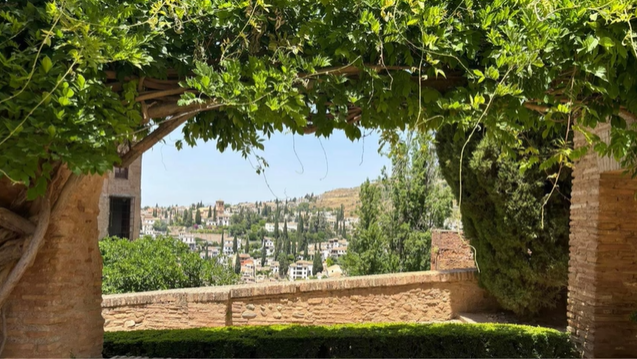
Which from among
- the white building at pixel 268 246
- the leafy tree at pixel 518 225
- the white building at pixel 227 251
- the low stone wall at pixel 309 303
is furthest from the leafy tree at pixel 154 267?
the white building at pixel 268 246

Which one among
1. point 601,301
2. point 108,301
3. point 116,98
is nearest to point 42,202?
point 116,98

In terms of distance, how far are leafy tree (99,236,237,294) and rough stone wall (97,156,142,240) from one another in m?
4.44

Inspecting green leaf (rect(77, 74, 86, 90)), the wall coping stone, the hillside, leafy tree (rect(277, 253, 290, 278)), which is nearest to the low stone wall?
the wall coping stone

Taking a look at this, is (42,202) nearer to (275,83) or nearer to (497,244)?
(275,83)

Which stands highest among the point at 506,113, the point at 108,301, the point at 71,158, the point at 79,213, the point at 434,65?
the point at 434,65

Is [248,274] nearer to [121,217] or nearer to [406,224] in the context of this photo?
[121,217]

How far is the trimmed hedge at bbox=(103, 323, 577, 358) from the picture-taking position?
6.06 metres

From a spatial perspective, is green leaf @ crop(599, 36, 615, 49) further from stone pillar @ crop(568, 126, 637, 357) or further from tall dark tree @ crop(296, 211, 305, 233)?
tall dark tree @ crop(296, 211, 305, 233)

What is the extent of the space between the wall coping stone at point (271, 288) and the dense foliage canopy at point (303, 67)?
4.80 meters

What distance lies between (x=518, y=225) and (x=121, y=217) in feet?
41.6

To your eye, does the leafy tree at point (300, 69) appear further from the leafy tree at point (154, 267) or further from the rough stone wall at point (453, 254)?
the rough stone wall at point (453, 254)

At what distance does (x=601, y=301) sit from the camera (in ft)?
20.8

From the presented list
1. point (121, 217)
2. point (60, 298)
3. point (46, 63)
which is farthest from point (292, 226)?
point (46, 63)

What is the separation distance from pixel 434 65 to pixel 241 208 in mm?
30965
